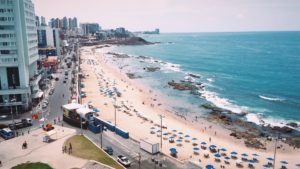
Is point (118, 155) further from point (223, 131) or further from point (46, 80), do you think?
point (46, 80)

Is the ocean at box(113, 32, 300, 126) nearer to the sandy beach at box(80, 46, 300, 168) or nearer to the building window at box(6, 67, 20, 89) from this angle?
the sandy beach at box(80, 46, 300, 168)

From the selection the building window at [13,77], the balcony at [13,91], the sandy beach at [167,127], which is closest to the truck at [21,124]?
the balcony at [13,91]

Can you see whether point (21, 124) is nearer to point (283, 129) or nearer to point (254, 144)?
point (254, 144)

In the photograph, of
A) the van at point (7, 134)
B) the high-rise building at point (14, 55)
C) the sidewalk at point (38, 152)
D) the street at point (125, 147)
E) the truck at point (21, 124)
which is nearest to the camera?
the sidewalk at point (38, 152)

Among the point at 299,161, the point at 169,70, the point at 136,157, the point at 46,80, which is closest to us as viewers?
the point at 136,157

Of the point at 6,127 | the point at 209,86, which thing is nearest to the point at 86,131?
the point at 6,127

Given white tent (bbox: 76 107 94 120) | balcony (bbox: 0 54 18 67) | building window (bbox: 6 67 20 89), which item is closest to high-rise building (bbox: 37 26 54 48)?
building window (bbox: 6 67 20 89)

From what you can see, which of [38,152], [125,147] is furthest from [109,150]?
[38,152]

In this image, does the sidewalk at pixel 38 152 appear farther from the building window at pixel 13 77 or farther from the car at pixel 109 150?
the building window at pixel 13 77
